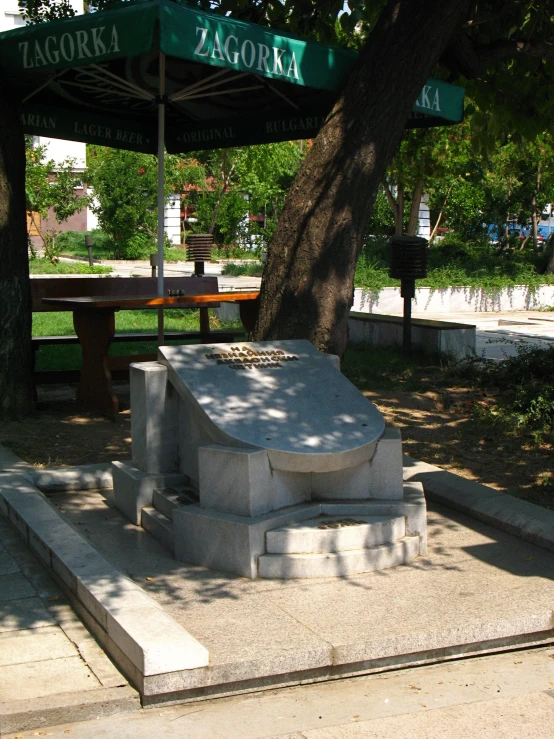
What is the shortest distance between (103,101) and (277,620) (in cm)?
737

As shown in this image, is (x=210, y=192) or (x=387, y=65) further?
(x=210, y=192)

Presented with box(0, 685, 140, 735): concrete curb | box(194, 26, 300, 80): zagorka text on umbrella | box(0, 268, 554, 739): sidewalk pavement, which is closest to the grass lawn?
box(194, 26, 300, 80): zagorka text on umbrella

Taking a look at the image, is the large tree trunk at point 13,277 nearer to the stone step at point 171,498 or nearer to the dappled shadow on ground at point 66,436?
the dappled shadow on ground at point 66,436

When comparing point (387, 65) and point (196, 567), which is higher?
point (387, 65)

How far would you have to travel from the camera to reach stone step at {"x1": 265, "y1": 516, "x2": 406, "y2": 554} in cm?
502

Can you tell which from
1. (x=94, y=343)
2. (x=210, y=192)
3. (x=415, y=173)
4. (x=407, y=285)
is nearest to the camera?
(x=94, y=343)

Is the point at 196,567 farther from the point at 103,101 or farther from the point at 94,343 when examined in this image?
the point at 103,101

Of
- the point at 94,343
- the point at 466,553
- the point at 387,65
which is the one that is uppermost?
the point at 387,65

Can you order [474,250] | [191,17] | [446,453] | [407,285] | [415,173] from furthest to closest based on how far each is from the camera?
[474,250], [415,173], [407,285], [446,453], [191,17]

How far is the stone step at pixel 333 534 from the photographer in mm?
5016

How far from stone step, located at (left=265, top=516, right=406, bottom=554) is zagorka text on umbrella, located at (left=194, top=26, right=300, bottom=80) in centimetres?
383

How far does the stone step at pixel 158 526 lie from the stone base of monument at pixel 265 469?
0.01 metres

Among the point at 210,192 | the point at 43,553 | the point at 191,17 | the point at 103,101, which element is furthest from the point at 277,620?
the point at 210,192

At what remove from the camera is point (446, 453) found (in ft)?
25.4
